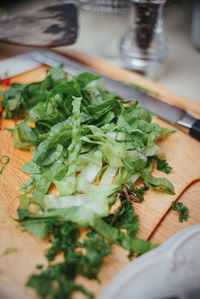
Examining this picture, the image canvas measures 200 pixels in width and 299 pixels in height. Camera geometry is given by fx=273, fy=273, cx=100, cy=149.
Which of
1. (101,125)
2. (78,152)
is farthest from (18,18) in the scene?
(78,152)

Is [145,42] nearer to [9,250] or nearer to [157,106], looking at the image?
[157,106]

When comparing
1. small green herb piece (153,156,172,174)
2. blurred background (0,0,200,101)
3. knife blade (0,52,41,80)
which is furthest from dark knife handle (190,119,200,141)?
knife blade (0,52,41,80)

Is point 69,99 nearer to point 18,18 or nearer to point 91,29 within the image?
point 18,18

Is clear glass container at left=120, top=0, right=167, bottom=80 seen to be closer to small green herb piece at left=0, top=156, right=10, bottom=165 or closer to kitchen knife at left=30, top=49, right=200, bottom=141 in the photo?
kitchen knife at left=30, top=49, right=200, bottom=141

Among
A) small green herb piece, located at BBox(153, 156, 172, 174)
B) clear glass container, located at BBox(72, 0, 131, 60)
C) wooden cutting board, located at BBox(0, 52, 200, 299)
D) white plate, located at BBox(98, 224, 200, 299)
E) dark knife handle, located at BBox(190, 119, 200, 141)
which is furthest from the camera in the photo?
clear glass container, located at BBox(72, 0, 131, 60)

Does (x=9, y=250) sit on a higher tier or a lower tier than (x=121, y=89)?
lower

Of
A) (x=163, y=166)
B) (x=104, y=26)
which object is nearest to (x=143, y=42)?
(x=104, y=26)

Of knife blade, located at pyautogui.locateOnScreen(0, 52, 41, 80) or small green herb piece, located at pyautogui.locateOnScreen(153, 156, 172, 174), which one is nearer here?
small green herb piece, located at pyautogui.locateOnScreen(153, 156, 172, 174)

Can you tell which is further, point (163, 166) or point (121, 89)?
point (121, 89)
